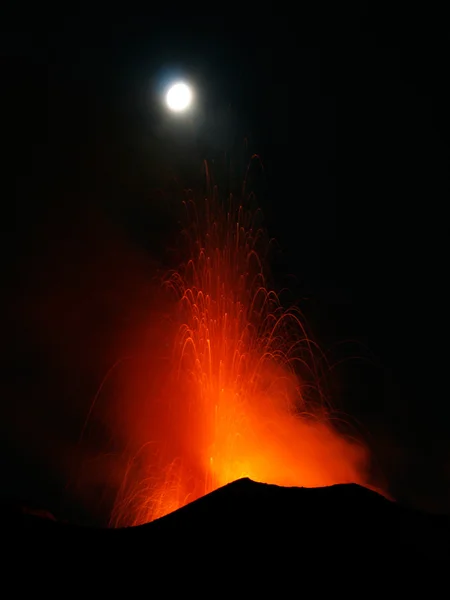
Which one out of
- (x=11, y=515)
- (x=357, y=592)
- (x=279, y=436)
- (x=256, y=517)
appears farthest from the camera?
Answer: (x=279, y=436)

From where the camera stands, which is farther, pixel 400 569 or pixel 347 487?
pixel 347 487

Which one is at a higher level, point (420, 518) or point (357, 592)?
point (420, 518)

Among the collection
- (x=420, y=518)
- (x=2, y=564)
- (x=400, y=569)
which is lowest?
(x=2, y=564)

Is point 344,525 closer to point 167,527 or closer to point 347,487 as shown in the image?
point 347,487

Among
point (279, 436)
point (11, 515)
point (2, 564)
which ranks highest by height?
point (279, 436)

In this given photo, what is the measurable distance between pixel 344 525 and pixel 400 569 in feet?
3.43

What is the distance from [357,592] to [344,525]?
4.05 ft

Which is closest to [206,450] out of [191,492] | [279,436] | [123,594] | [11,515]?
[191,492]

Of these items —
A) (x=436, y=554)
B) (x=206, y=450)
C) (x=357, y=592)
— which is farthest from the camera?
(x=206, y=450)

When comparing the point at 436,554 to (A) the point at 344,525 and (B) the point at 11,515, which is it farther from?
(B) the point at 11,515

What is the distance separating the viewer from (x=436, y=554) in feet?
26.3

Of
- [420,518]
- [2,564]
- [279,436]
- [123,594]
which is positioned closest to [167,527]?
[123,594]

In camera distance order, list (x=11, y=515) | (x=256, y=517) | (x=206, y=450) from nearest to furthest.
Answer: (x=256, y=517), (x=11, y=515), (x=206, y=450)

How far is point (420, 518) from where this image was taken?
9047 millimetres
